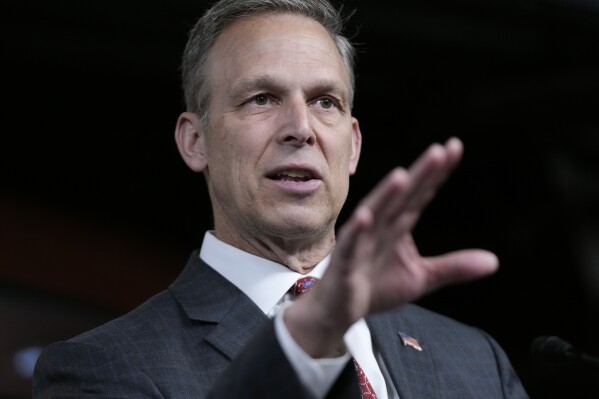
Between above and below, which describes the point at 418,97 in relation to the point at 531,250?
above

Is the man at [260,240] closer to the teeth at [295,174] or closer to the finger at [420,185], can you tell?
the teeth at [295,174]

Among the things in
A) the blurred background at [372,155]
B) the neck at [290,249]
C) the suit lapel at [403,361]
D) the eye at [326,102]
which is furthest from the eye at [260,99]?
the blurred background at [372,155]

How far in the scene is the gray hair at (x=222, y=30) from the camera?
97.4 inches

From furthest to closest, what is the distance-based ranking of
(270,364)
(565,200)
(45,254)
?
(565,200) → (45,254) → (270,364)

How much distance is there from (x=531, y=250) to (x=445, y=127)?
804mm

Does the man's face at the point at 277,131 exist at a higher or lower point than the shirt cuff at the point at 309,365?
higher

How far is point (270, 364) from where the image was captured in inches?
61.4


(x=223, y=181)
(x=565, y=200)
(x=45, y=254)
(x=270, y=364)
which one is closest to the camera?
(x=270, y=364)

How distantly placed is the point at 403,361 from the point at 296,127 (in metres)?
0.54

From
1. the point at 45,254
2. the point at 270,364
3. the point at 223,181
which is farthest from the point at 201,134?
the point at 45,254

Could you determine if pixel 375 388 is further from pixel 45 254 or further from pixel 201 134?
pixel 45 254

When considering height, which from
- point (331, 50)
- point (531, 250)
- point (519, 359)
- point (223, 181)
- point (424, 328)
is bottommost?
point (519, 359)

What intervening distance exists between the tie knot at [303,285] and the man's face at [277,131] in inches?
3.6

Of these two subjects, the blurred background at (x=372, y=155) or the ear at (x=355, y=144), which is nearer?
the ear at (x=355, y=144)
